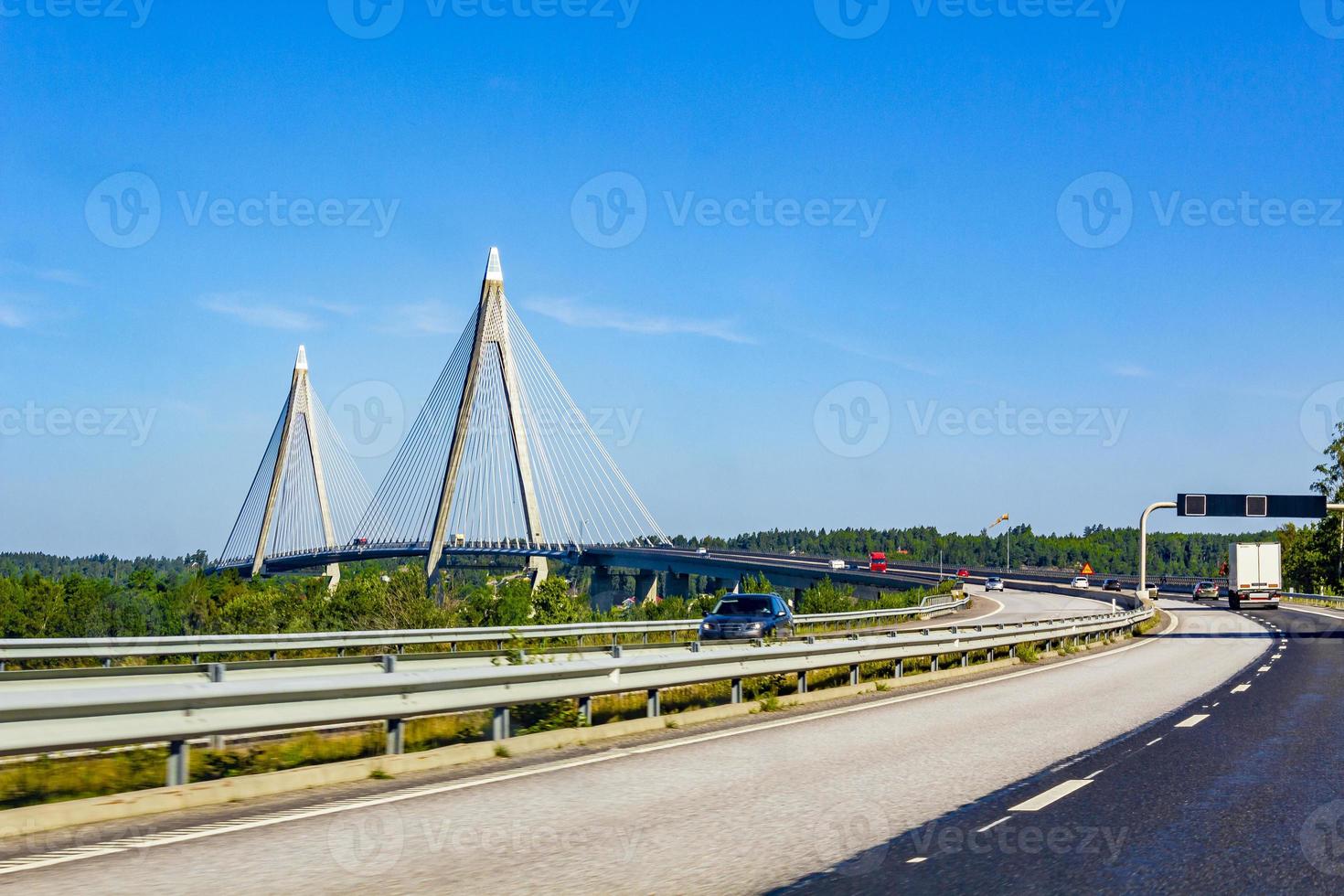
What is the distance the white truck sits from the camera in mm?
63125

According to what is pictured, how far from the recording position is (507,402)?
192ft

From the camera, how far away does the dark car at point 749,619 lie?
2562 cm

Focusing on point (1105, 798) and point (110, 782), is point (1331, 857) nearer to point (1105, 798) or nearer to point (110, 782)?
point (1105, 798)

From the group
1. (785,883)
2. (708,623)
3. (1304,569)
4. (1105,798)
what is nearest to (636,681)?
(1105,798)

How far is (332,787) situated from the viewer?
29.5 feet

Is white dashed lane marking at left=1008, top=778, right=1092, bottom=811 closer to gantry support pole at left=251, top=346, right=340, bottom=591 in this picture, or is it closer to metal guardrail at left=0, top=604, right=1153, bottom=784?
metal guardrail at left=0, top=604, right=1153, bottom=784

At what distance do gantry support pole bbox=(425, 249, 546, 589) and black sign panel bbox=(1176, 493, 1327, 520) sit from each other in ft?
93.0

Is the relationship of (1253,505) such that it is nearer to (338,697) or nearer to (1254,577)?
(1254,577)

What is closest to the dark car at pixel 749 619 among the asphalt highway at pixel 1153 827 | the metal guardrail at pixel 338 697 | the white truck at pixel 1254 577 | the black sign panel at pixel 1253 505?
the metal guardrail at pixel 338 697

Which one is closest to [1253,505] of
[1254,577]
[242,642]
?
[1254,577]

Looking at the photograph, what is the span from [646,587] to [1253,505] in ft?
194

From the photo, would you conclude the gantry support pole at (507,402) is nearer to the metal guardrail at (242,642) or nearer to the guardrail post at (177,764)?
the metal guardrail at (242,642)

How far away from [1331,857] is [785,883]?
3.01 metres

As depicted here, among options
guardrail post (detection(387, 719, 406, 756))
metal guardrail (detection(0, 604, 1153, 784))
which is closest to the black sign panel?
metal guardrail (detection(0, 604, 1153, 784))
